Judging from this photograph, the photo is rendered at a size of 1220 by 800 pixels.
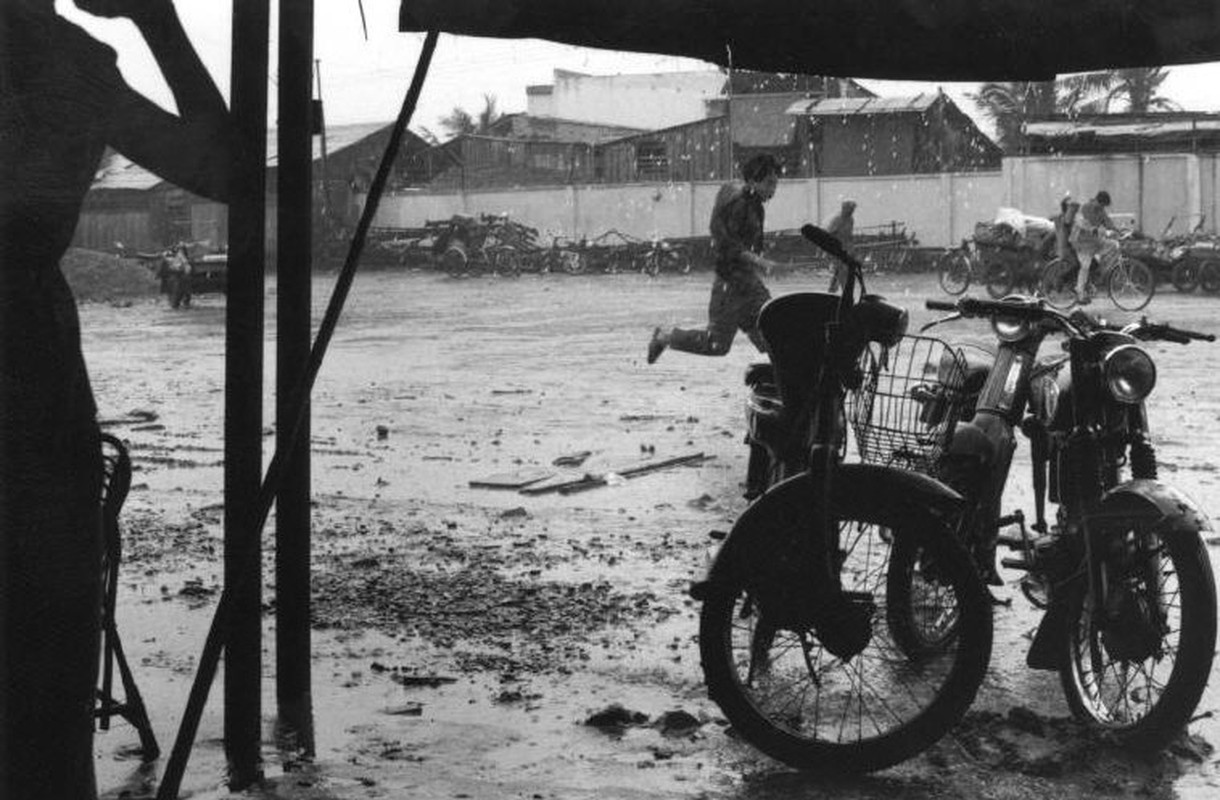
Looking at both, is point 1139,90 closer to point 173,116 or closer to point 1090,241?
point 1090,241

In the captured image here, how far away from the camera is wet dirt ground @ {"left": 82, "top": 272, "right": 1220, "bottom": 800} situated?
12.9ft

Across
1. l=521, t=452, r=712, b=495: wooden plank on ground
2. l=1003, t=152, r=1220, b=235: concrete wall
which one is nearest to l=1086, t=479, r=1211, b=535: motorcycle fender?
l=521, t=452, r=712, b=495: wooden plank on ground

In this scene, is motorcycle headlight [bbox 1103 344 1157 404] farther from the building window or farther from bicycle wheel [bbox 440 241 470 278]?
the building window

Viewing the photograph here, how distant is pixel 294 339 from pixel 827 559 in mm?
1488

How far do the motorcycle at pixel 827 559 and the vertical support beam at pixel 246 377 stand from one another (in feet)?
3.76

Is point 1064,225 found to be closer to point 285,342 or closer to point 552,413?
point 552,413

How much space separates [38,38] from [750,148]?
4335cm

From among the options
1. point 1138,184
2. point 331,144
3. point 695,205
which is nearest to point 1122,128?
point 1138,184

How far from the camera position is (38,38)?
2600mm

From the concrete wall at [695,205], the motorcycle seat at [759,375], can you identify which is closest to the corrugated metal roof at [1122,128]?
the concrete wall at [695,205]

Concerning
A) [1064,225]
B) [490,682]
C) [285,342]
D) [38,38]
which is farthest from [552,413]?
[1064,225]

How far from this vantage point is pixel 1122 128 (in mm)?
33438

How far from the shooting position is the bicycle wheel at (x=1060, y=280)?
2350cm

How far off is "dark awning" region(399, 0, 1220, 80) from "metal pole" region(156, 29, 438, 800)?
0.69 feet
